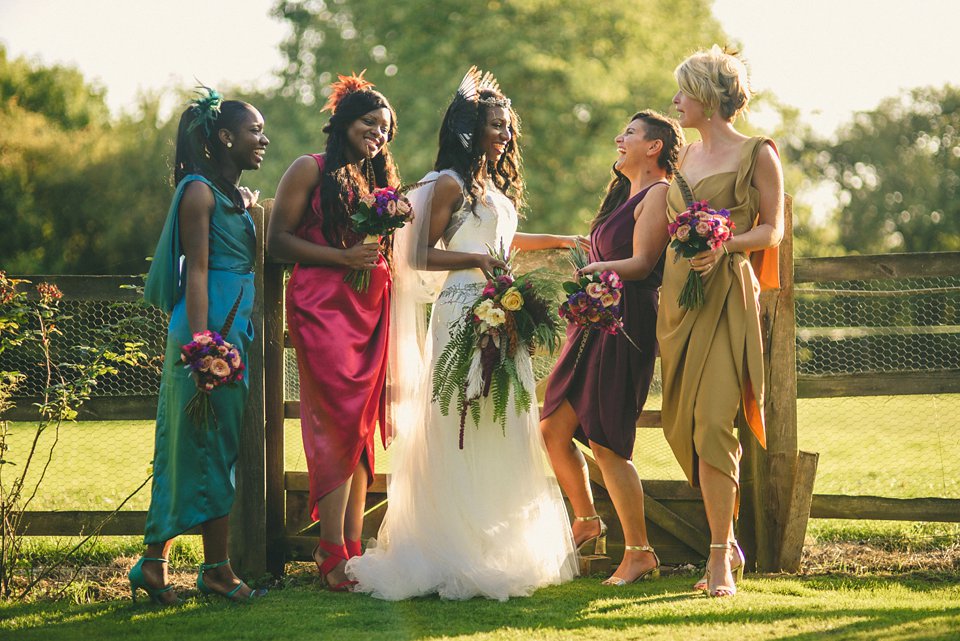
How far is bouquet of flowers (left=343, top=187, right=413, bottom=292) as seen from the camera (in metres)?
4.62

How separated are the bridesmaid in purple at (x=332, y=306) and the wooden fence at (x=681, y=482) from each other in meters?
0.44

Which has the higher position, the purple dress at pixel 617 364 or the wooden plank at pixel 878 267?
the wooden plank at pixel 878 267

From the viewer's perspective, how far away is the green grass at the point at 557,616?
4051 mm

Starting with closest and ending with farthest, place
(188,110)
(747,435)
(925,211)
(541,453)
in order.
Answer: (188,110), (541,453), (747,435), (925,211)

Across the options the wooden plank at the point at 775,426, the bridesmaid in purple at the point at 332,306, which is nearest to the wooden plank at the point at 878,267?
the wooden plank at the point at 775,426

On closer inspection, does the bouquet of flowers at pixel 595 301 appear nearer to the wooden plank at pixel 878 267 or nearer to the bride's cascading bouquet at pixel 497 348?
the bride's cascading bouquet at pixel 497 348

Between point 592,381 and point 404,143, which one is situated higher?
point 404,143

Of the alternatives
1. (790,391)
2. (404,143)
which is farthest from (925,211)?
(790,391)

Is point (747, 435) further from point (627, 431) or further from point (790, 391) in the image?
point (627, 431)

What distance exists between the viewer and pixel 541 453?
4992 mm

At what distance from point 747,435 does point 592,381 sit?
950mm

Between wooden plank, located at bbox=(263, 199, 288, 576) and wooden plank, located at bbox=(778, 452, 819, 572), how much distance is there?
8.69ft

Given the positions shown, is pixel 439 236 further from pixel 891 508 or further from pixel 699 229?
pixel 891 508

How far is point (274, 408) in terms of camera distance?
544 centimetres
